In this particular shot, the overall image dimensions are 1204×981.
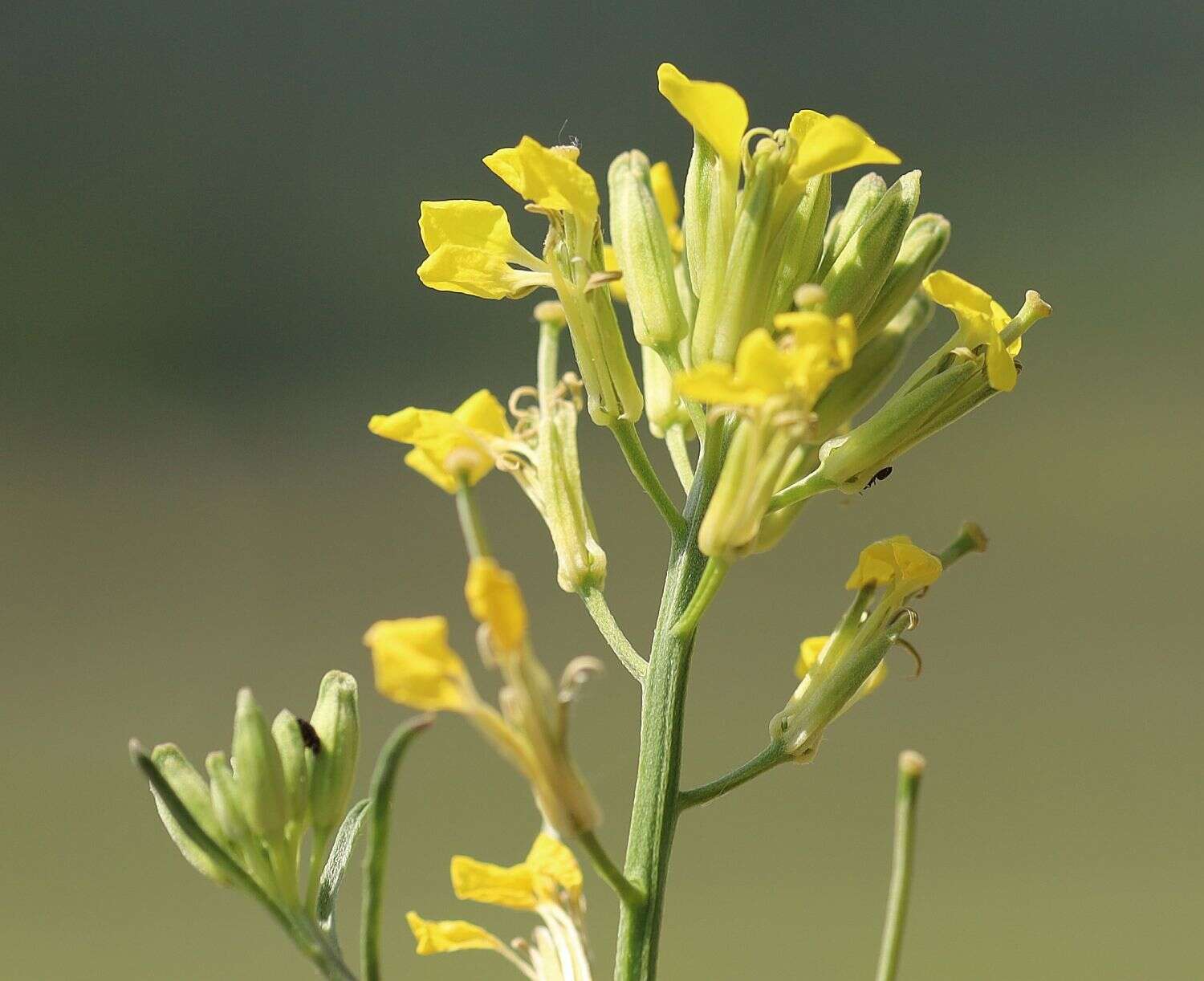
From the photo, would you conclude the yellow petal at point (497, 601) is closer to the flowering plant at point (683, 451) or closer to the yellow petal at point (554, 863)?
the flowering plant at point (683, 451)

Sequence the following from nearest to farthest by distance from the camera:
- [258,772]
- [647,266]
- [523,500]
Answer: [258,772], [647,266], [523,500]

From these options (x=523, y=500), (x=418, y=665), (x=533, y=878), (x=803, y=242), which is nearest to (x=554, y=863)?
(x=533, y=878)

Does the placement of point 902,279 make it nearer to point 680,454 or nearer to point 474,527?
point 680,454

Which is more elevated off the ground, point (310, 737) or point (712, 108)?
point (712, 108)

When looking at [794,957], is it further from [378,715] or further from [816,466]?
[816,466]

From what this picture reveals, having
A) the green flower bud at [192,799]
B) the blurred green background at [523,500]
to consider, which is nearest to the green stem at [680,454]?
the green flower bud at [192,799]

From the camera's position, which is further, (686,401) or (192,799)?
(686,401)

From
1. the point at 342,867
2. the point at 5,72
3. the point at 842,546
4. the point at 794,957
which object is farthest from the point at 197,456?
the point at 342,867
